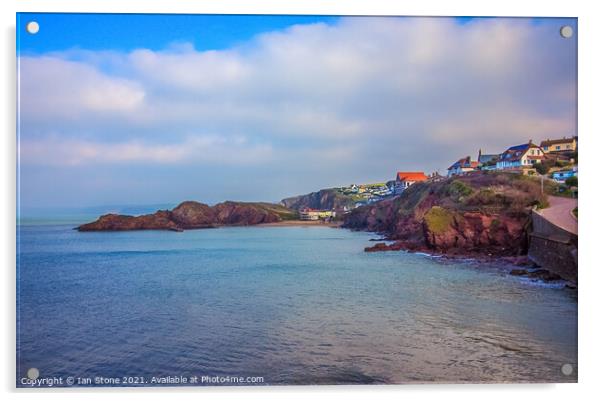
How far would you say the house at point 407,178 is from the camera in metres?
5.03

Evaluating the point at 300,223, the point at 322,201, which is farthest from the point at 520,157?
the point at 300,223

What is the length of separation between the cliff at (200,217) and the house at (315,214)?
13cm

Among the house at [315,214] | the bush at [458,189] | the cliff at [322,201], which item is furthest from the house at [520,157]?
the house at [315,214]

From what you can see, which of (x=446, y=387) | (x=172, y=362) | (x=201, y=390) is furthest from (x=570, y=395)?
(x=172, y=362)

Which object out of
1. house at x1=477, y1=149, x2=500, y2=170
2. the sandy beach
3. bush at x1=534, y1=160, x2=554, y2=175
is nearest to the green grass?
house at x1=477, y1=149, x2=500, y2=170

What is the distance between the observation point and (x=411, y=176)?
16.7 feet

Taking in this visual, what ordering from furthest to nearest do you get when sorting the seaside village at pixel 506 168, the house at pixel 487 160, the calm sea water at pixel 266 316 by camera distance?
the house at pixel 487 160, the seaside village at pixel 506 168, the calm sea water at pixel 266 316

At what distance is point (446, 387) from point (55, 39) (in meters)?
4.81

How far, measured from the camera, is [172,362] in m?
3.82

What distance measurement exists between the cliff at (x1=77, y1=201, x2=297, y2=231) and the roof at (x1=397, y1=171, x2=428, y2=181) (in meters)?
1.45

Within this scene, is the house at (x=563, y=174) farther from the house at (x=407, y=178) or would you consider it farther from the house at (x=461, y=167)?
the house at (x=407, y=178)

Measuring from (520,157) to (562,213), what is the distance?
75cm

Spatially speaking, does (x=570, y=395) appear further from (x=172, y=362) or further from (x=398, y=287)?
(x=172, y=362)

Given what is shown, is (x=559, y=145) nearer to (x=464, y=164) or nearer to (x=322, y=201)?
(x=464, y=164)
